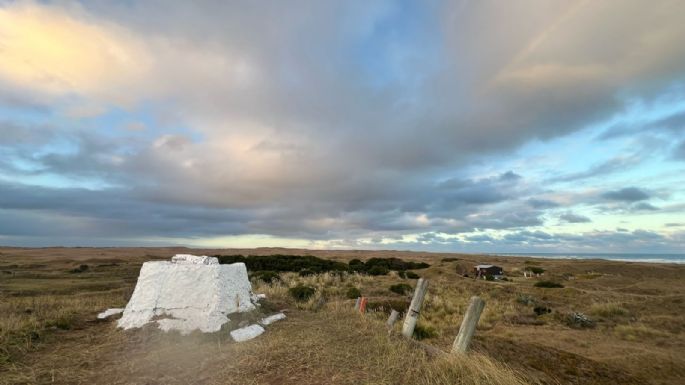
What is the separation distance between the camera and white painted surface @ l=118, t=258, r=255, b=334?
9735 mm

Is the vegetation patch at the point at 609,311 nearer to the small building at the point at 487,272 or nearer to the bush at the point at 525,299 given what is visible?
the bush at the point at 525,299

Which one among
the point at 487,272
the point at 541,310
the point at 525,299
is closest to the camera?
the point at 541,310

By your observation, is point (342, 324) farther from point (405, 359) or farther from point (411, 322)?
point (405, 359)

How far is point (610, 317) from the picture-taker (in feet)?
62.6

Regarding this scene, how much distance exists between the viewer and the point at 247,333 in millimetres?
9391

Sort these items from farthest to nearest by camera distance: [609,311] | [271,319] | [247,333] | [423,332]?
[609,311] < [423,332] < [271,319] < [247,333]

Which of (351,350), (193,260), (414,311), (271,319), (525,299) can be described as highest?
(193,260)

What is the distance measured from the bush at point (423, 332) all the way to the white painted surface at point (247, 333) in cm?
557

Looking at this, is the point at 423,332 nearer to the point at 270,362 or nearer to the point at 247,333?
the point at 247,333

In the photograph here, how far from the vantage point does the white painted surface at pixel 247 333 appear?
9.14 m

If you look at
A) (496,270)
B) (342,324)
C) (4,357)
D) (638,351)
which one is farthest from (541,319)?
(496,270)

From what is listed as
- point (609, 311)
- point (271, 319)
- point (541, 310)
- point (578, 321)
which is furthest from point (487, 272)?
point (271, 319)

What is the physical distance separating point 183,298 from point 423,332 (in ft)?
25.7

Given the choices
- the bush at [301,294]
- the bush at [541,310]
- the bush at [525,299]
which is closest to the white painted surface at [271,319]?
the bush at [301,294]
